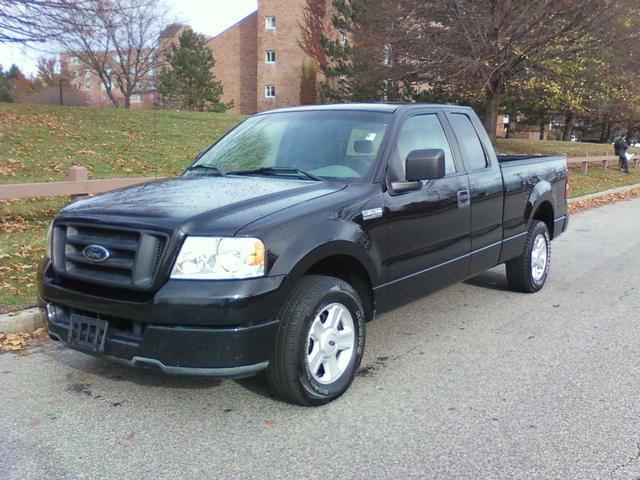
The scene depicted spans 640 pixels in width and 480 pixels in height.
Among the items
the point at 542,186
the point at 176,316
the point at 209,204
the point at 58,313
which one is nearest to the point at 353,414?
the point at 176,316

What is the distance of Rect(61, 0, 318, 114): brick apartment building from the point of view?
144ft

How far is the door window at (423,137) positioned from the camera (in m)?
4.61

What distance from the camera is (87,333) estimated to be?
11.6 ft

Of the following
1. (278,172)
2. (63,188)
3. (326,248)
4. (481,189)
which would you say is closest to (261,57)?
(63,188)

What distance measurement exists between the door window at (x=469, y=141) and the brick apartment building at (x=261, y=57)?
39.0 meters

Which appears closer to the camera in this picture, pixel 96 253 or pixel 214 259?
pixel 214 259

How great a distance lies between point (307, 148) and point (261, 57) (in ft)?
140

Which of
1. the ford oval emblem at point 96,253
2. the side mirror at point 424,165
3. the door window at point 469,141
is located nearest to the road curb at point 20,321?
the ford oval emblem at point 96,253

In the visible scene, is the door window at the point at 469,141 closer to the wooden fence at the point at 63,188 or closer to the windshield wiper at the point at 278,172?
the windshield wiper at the point at 278,172

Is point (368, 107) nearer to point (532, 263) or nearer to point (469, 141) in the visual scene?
point (469, 141)

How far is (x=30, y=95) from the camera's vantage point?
57094 mm

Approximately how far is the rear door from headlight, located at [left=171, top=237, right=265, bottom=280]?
2527mm

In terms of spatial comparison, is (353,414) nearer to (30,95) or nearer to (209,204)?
(209,204)

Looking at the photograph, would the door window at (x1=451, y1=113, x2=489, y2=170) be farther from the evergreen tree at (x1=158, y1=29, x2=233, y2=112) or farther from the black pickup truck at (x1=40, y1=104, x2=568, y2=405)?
the evergreen tree at (x1=158, y1=29, x2=233, y2=112)
